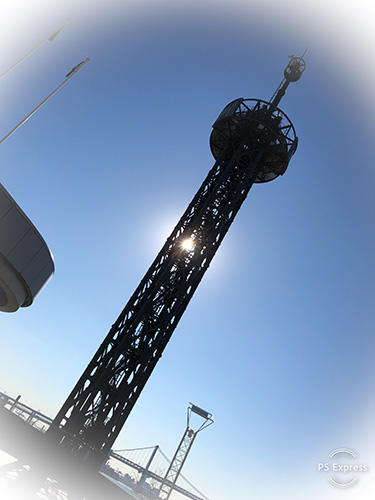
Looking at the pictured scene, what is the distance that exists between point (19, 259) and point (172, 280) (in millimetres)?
6590

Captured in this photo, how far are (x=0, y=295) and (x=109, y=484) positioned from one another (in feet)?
31.6

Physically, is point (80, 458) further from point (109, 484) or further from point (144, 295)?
point (144, 295)

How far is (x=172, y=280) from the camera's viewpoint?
13938 mm

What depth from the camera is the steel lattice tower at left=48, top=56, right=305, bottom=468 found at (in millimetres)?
10734

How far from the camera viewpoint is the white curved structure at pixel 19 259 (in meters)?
11.6

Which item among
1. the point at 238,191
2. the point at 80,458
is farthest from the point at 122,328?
the point at 238,191

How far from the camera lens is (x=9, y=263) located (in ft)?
40.4

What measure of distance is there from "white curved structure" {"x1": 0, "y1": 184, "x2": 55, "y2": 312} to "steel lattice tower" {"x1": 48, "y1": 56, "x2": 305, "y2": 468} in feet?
15.9

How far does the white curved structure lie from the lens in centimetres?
1165

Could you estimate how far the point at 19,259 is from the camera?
1266 centimetres

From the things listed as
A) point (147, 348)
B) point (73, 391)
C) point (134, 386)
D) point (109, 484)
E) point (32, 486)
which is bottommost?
point (32, 486)

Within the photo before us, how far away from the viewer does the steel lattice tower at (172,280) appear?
10.7 meters

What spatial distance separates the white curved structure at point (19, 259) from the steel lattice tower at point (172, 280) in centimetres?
486

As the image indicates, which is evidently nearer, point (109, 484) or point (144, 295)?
point (109, 484)
